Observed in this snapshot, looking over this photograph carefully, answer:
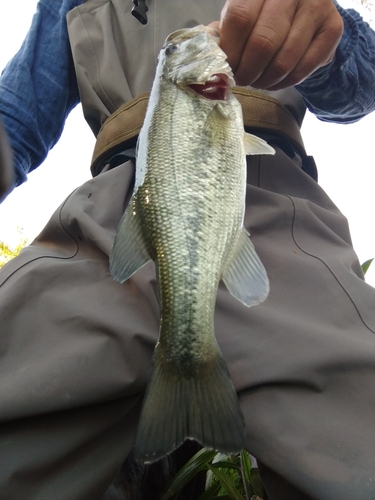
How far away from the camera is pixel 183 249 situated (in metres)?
1.23

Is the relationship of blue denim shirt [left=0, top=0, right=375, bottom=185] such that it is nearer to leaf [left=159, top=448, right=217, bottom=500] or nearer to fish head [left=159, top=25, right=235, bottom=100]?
fish head [left=159, top=25, right=235, bottom=100]

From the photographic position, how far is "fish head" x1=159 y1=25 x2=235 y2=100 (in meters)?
1.46

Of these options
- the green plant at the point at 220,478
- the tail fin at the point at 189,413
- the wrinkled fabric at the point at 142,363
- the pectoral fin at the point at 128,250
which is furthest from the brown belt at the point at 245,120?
the green plant at the point at 220,478

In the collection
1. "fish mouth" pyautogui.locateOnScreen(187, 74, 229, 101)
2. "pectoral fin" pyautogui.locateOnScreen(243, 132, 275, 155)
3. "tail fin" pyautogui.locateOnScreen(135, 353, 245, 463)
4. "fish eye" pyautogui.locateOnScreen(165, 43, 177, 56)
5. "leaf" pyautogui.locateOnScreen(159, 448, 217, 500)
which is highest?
"fish eye" pyautogui.locateOnScreen(165, 43, 177, 56)

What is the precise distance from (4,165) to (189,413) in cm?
73

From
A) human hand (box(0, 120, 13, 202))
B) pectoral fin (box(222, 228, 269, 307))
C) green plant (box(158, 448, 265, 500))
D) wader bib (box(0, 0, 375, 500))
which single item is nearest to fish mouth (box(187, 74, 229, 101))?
wader bib (box(0, 0, 375, 500))

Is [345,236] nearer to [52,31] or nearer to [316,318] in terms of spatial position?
[316,318]

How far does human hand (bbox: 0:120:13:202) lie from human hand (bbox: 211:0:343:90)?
3.35 feet

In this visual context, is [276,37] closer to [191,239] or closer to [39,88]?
[191,239]


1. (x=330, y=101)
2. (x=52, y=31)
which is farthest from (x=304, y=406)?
(x=52, y=31)

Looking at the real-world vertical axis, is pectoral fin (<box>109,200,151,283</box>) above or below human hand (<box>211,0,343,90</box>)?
below

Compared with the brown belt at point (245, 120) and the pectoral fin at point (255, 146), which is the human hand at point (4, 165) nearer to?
the pectoral fin at point (255, 146)

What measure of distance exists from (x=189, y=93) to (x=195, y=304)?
803 mm

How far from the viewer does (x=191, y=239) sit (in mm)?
1250
